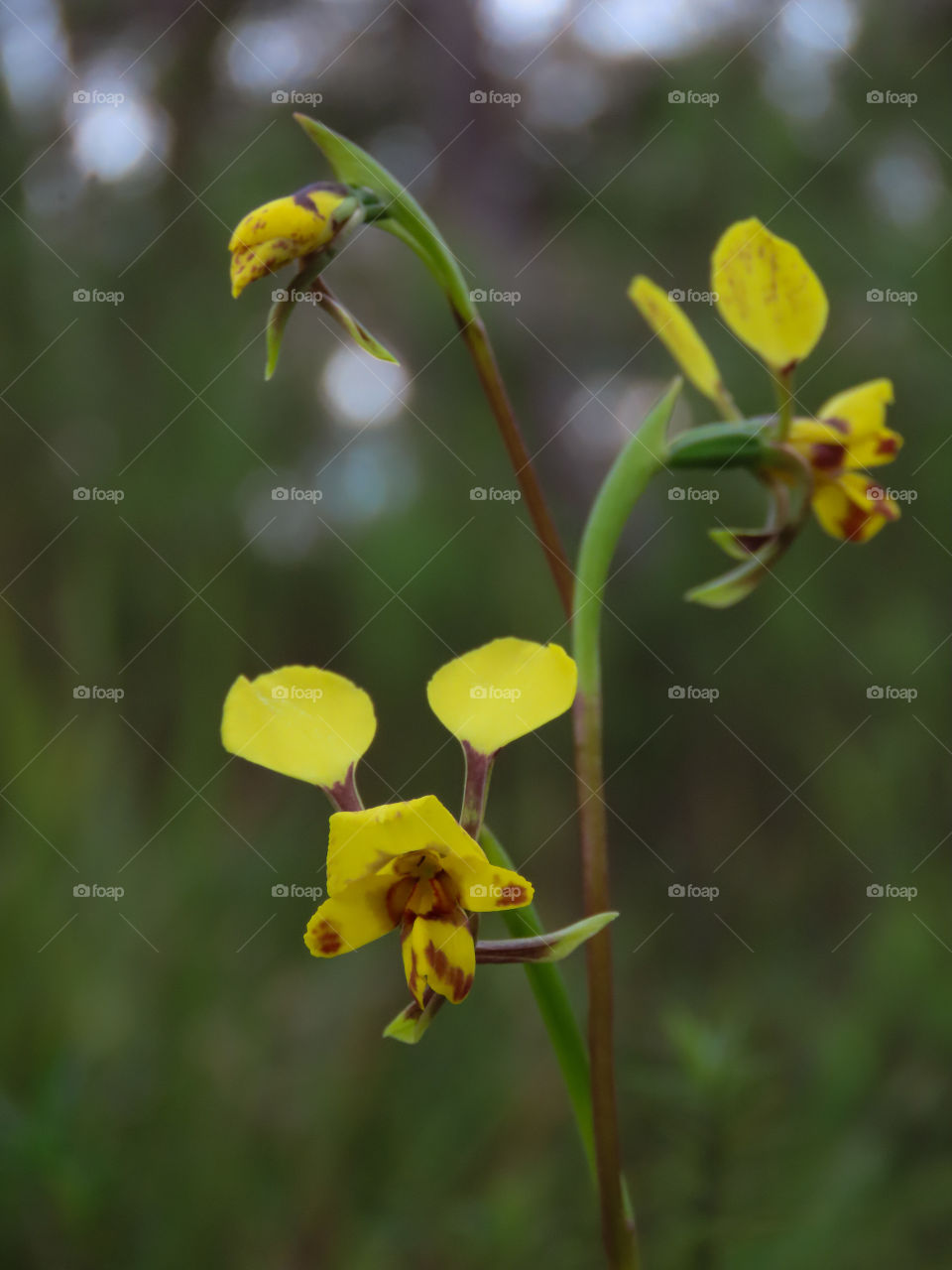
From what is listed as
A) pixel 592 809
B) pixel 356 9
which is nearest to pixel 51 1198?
pixel 592 809

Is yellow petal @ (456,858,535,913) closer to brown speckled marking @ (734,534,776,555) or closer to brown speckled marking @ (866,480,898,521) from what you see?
brown speckled marking @ (734,534,776,555)

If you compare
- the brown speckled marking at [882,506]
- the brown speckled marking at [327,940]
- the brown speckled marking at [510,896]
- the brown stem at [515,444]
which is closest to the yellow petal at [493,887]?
the brown speckled marking at [510,896]

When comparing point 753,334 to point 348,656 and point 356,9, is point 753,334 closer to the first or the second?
point 348,656

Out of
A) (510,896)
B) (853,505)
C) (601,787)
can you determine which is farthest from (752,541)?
(510,896)

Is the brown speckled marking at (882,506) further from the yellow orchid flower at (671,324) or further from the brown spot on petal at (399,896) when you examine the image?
the brown spot on petal at (399,896)

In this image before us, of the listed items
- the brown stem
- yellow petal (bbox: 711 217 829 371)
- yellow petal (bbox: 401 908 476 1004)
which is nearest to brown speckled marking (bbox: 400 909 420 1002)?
yellow petal (bbox: 401 908 476 1004)
